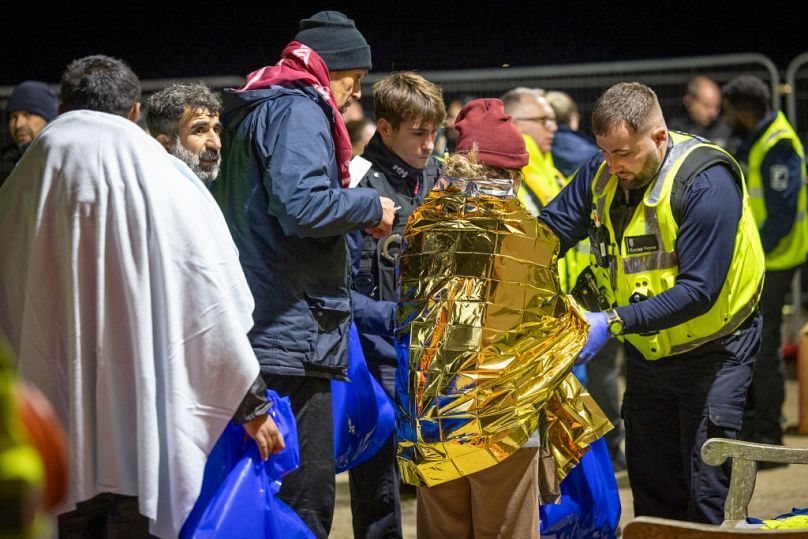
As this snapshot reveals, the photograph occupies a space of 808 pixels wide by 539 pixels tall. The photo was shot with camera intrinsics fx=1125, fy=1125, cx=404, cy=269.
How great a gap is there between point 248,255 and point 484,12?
758cm

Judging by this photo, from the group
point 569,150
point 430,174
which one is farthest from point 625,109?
point 569,150

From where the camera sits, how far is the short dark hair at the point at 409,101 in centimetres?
421

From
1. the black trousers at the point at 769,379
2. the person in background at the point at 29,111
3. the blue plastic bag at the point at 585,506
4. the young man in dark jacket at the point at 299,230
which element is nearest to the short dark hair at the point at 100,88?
the young man in dark jacket at the point at 299,230

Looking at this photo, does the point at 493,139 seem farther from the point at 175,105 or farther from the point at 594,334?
the point at 175,105

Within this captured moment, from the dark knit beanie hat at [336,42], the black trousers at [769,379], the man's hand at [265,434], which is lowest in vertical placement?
the black trousers at [769,379]

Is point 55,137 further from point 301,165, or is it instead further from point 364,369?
point 364,369

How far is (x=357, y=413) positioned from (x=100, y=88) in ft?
4.57

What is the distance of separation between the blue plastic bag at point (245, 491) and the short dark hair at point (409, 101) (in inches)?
52.7

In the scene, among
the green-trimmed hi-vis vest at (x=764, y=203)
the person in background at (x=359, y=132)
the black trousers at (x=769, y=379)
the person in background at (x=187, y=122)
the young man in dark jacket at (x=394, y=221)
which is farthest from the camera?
the person in background at (x=359, y=132)

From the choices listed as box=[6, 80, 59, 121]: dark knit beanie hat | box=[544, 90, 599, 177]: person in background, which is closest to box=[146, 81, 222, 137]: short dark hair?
box=[6, 80, 59, 121]: dark knit beanie hat

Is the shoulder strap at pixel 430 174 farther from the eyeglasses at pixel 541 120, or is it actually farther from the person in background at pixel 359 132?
the person in background at pixel 359 132

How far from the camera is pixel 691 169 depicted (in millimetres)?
3832

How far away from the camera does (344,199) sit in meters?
3.47

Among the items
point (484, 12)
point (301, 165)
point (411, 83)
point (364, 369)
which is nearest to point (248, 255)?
point (301, 165)
